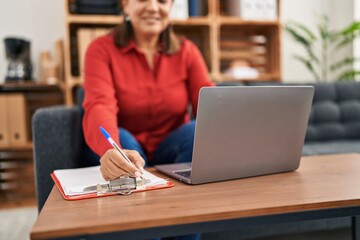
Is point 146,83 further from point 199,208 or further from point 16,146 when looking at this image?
point 16,146

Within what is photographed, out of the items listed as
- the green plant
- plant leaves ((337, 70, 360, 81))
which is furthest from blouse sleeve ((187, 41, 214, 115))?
plant leaves ((337, 70, 360, 81))

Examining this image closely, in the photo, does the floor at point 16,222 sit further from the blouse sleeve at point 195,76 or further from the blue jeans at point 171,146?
the blouse sleeve at point 195,76

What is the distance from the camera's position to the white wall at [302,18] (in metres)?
3.15

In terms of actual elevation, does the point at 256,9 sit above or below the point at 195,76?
above

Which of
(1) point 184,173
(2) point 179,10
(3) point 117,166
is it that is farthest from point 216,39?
(3) point 117,166

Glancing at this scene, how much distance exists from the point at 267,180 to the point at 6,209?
189 centimetres

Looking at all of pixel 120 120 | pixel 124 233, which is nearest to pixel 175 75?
pixel 120 120

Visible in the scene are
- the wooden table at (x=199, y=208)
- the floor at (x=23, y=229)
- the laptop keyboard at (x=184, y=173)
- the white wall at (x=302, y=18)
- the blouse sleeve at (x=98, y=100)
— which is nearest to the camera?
the wooden table at (x=199, y=208)

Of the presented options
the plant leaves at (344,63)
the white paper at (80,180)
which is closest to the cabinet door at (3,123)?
the white paper at (80,180)

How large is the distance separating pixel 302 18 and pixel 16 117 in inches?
93.4

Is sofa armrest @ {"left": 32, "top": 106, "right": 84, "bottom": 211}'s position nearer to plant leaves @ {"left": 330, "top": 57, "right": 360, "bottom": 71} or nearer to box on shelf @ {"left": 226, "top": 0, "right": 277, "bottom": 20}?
box on shelf @ {"left": 226, "top": 0, "right": 277, "bottom": 20}

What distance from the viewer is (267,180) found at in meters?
0.83

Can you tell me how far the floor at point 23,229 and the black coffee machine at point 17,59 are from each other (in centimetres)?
86

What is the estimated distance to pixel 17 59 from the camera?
248cm
